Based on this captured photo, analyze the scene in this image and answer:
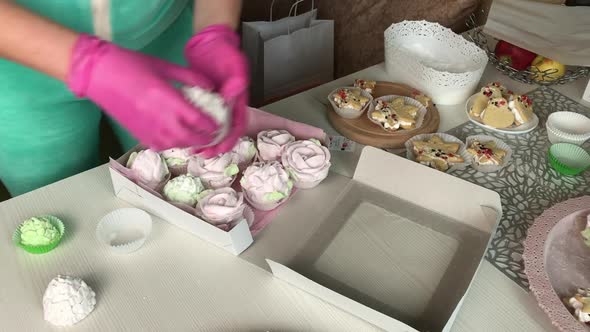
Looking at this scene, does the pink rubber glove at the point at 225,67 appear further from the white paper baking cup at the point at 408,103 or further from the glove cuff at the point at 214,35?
the white paper baking cup at the point at 408,103

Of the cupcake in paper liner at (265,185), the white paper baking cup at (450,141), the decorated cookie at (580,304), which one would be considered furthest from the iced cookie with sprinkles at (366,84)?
the decorated cookie at (580,304)

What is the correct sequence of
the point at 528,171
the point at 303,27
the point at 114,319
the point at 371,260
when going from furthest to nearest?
the point at 303,27
the point at 528,171
the point at 371,260
the point at 114,319

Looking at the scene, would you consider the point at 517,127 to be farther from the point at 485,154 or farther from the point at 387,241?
the point at 387,241

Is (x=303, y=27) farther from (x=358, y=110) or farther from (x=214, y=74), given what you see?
(x=214, y=74)

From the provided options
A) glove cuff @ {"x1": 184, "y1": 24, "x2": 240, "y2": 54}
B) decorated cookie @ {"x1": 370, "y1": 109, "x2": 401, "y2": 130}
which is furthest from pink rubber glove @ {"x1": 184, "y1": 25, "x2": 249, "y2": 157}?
decorated cookie @ {"x1": 370, "y1": 109, "x2": 401, "y2": 130}

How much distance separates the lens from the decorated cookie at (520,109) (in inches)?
→ 44.8

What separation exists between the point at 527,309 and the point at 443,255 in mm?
144

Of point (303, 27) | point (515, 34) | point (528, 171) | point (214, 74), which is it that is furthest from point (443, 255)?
point (303, 27)

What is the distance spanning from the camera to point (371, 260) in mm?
822

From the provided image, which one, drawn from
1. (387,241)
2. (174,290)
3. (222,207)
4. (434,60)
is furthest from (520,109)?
(174,290)

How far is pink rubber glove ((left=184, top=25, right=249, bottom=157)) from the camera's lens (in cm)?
72

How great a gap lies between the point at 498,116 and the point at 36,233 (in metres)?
0.94

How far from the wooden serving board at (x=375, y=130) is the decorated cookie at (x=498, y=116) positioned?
0.11m

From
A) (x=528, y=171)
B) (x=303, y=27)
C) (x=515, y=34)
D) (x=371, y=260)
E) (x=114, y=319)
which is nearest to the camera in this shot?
(x=114, y=319)
